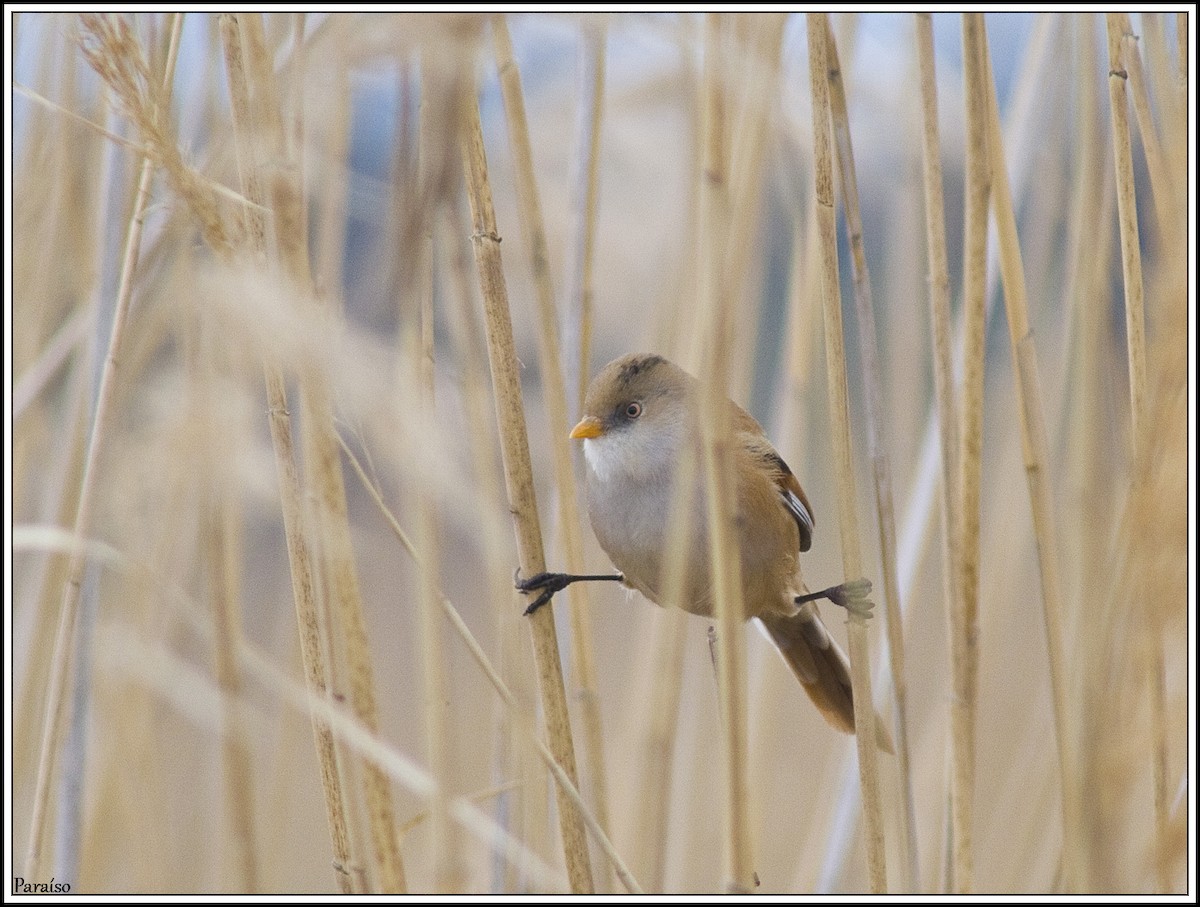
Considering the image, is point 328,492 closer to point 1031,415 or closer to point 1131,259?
point 1031,415

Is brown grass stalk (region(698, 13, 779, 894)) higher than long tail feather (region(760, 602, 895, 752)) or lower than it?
higher

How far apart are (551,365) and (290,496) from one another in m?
0.43

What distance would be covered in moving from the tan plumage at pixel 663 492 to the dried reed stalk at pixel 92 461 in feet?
2.69

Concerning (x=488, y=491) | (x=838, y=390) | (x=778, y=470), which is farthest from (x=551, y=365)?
(x=778, y=470)

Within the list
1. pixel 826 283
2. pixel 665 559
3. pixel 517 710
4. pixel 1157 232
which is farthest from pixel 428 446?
pixel 1157 232

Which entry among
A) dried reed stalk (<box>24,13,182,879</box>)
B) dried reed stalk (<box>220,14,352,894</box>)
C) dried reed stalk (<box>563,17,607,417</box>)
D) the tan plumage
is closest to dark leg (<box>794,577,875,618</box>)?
the tan plumage

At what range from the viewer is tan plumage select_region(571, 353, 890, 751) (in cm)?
190

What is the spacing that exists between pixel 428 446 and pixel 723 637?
1.23 feet

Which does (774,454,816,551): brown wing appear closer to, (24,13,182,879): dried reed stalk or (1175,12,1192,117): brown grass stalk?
(1175,12,1192,117): brown grass stalk

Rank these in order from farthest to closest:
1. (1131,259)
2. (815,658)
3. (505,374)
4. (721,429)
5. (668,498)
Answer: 1. (815,658)
2. (668,498)
3. (1131,259)
4. (505,374)
5. (721,429)

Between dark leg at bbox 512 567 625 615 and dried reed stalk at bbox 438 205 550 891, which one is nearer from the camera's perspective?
dried reed stalk at bbox 438 205 550 891

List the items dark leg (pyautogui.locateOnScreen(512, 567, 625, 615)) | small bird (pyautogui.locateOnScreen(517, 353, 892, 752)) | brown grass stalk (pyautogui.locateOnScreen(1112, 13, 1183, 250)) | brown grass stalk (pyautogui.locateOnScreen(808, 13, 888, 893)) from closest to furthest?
brown grass stalk (pyautogui.locateOnScreen(808, 13, 888, 893)) → brown grass stalk (pyautogui.locateOnScreen(1112, 13, 1183, 250)) → dark leg (pyautogui.locateOnScreen(512, 567, 625, 615)) → small bird (pyautogui.locateOnScreen(517, 353, 892, 752))

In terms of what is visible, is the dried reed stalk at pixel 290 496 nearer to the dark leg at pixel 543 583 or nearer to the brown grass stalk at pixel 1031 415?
the dark leg at pixel 543 583

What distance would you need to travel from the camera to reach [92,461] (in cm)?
136
